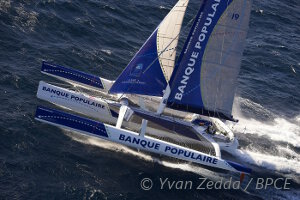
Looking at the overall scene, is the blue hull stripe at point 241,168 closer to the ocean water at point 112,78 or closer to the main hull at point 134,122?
the main hull at point 134,122

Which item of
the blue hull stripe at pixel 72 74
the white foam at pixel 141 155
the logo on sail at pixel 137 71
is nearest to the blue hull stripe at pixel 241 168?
the white foam at pixel 141 155

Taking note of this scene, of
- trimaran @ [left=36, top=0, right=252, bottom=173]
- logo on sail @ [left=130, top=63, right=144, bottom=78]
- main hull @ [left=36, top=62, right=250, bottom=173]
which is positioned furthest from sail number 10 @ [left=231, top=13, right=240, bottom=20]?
main hull @ [left=36, top=62, right=250, bottom=173]

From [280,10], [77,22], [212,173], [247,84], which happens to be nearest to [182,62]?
[212,173]

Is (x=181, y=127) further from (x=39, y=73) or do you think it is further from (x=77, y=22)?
(x=77, y=22)

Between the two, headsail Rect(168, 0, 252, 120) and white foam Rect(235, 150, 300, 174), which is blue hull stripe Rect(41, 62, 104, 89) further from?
white foam Rect(235, 150, 300, 174)

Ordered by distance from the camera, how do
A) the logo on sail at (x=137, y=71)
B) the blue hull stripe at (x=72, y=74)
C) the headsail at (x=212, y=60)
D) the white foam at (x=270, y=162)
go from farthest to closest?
the blue hull stripe at (x=72, y=74), the logo on sail at (x=137, y=71), the white foam at (x=270, y=162), the headsail at (x=212, y=60)

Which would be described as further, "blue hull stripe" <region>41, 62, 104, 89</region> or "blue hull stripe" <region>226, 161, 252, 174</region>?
"blue hull stripe" <region>41, 62, 104, 89</region>

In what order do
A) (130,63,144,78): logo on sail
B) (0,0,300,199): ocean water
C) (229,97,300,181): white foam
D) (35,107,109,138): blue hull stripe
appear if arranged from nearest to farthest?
(0,0,300,199): ocean water → (35,107,109,138): blue hull stripe → (229,97,300,181): white foam → (130,63,144,78): logo on sail

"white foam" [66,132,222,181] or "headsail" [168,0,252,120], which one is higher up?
"headsail" [168,0,252,120]
